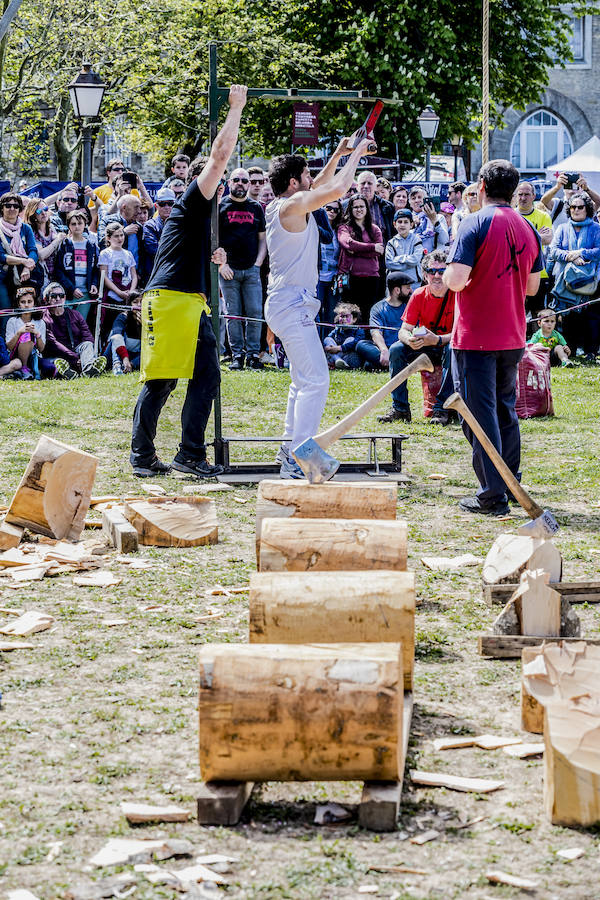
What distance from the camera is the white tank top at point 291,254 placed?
7.88 metres

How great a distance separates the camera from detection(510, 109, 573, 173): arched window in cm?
4488

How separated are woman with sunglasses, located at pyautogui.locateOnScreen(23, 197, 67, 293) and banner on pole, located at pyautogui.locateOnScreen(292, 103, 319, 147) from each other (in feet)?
21.9

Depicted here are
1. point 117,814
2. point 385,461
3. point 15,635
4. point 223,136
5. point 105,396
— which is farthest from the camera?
point 105,396

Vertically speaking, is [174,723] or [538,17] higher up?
[538,17]

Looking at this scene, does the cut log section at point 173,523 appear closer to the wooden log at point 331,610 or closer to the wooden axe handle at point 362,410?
the wooden axe handle at point 362,410

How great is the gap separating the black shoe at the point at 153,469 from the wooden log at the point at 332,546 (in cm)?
402

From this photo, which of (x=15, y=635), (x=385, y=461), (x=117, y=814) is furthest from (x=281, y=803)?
(x=385, y=461)

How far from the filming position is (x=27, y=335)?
1448 cm

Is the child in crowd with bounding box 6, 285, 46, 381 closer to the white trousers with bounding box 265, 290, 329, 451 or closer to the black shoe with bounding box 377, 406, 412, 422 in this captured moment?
the black shoe with bounding box 377, 406, 412, 422

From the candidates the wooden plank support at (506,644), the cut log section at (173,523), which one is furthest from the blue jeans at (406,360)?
the wooden plank support at (506,644)

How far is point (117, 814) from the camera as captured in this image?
3.44 metres

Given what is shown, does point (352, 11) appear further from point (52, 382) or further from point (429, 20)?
point (52, 382)

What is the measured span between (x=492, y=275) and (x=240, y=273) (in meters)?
8.10

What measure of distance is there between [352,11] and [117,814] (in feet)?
105
